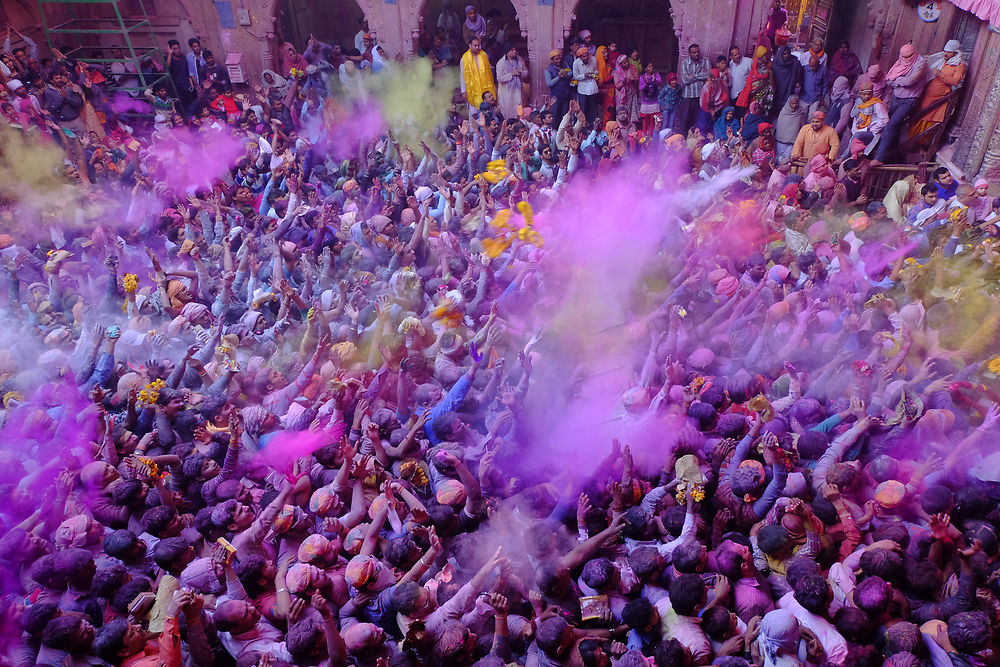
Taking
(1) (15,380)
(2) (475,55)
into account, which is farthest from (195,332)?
(2) (475,55)

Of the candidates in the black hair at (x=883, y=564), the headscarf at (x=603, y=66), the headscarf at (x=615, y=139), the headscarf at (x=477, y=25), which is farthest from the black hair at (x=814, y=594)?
the headscarf at (x=477, y=25)

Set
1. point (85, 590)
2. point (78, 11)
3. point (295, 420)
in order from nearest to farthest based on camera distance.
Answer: point (85, 590), point (295, 420), point (78, 11)

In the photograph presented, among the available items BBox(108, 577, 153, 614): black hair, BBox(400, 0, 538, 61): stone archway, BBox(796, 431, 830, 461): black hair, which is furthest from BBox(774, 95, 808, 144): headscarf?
BBox(108, 577, 153, 614): black hair

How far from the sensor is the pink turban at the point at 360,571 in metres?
3.76

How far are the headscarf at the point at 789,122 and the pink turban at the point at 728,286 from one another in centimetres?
484

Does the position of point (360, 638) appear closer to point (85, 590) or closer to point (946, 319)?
point (85, 590)

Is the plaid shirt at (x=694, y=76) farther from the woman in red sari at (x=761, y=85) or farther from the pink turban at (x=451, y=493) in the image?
the pink turban at (x=451, y=493)

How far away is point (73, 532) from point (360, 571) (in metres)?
1.81

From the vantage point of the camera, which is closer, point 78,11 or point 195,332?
point 195,332

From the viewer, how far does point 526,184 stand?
934 cm

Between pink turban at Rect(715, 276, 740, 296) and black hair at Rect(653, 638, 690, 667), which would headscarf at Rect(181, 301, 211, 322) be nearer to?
pink turban at Rect(715, 276, 740, 296)

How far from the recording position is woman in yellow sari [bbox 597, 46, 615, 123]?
11666 mm

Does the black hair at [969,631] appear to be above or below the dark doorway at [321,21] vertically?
below

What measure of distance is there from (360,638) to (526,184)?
22.8ft
